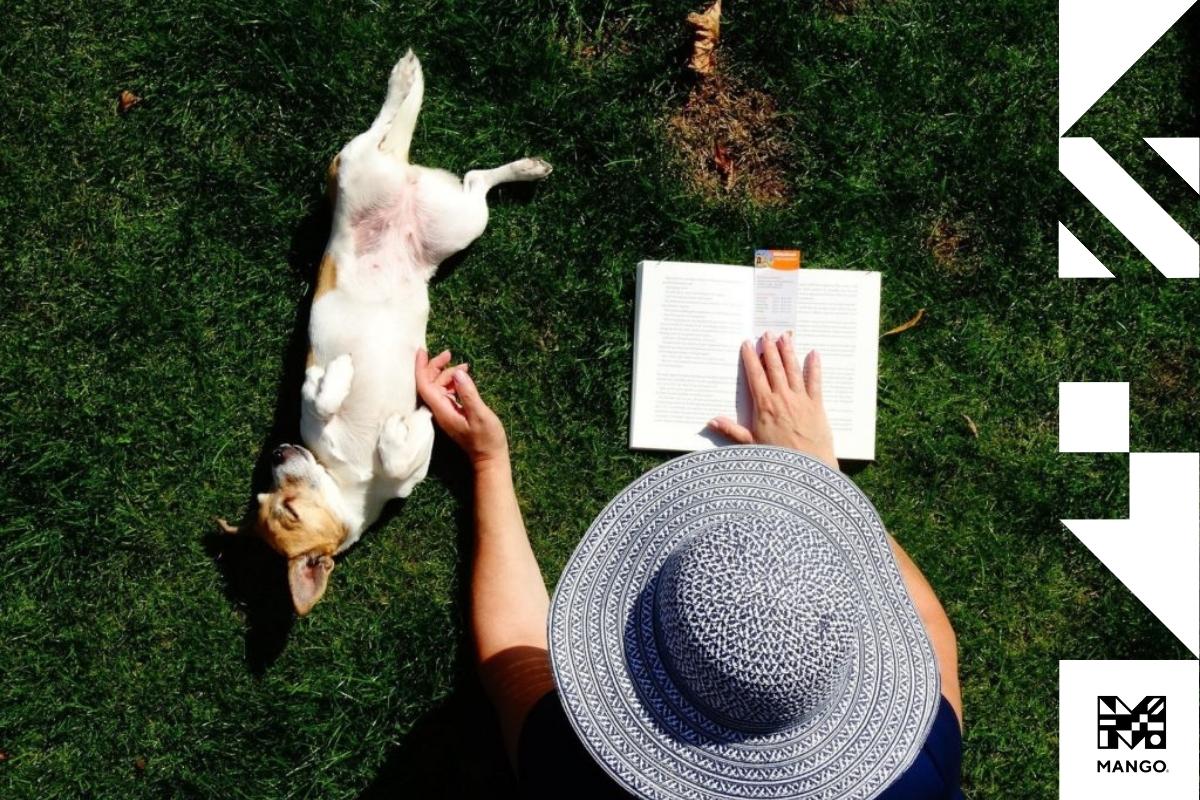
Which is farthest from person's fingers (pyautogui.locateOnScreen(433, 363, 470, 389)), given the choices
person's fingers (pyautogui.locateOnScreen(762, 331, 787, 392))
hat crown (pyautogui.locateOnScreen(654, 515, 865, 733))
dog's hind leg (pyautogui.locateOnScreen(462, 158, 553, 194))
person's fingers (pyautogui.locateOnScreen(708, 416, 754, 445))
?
hat crown (pyautogui.locateOnScreen(654, 515, 865, 733))

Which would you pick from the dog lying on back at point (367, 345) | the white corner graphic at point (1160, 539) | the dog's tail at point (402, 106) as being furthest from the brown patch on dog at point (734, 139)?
the white corner graphic at point (1160, 539)

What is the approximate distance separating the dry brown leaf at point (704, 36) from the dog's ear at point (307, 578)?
7.05ft

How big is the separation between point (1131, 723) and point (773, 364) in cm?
185

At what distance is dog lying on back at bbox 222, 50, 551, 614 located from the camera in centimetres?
287

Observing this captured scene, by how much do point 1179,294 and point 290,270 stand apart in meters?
3.24

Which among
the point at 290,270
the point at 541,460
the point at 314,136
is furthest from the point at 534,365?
the point at 314,136

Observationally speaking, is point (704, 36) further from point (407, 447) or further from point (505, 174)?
point (407, 447)

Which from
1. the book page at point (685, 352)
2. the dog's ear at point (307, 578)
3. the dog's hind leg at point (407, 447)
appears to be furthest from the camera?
the book page at point (685, 352)

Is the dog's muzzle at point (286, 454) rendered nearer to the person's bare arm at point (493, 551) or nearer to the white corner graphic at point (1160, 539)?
the person's bare arm at point (493, 551)

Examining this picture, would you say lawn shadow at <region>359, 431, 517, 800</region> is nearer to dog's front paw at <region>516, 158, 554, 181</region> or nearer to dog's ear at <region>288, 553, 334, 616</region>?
dog's ear at <region>288, 553, 334, 616</region>

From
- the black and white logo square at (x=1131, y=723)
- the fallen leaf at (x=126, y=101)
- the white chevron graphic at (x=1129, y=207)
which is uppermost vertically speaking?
the fallen leaf at (x=126, y=101)

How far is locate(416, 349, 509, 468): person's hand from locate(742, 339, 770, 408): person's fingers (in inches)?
35.2

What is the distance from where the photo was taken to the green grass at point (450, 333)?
129 inches

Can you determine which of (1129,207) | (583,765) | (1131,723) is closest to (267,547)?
(583,765)
